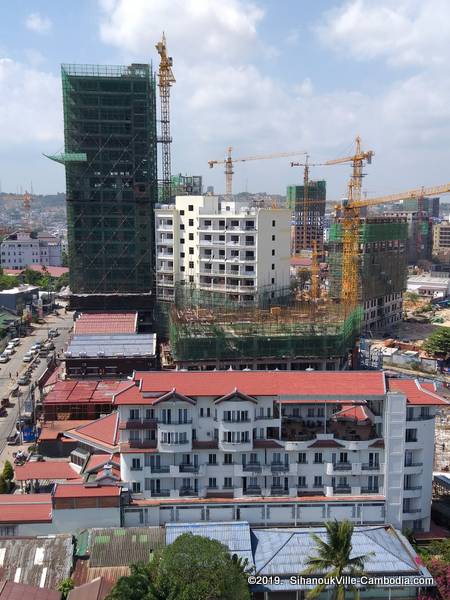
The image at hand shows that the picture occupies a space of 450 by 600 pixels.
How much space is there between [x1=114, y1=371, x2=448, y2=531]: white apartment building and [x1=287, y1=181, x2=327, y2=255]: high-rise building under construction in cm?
10589

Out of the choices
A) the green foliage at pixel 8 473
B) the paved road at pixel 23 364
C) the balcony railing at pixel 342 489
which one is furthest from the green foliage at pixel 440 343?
the green foliage at pixel 8 473

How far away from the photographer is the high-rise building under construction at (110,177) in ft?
179

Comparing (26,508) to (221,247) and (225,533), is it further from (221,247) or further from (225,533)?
(221,247)

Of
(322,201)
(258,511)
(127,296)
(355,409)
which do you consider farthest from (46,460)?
(322,201)

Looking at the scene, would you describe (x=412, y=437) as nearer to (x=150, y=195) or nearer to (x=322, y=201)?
(x=150, y=195)

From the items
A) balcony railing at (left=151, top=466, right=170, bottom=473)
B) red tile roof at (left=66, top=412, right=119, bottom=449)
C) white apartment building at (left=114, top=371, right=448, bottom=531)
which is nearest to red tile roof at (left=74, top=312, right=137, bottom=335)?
red tile roof at (left=66, top=412, right=119, bottom=449)

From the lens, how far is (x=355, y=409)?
2942cm

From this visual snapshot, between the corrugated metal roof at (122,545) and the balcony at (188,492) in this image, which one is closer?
the corrugated metal roof at (122,545)

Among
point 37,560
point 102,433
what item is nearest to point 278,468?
point 102,433

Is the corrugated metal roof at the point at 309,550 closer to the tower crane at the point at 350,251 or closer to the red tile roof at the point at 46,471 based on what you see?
the red tile roof at the point at 46,471

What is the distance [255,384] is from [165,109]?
43409 mm

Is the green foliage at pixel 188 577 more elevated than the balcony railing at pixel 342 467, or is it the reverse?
the balcony railing at pixel 342 467

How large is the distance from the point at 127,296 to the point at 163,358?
30.8 feet

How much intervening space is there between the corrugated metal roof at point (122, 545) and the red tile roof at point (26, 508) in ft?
7.25
